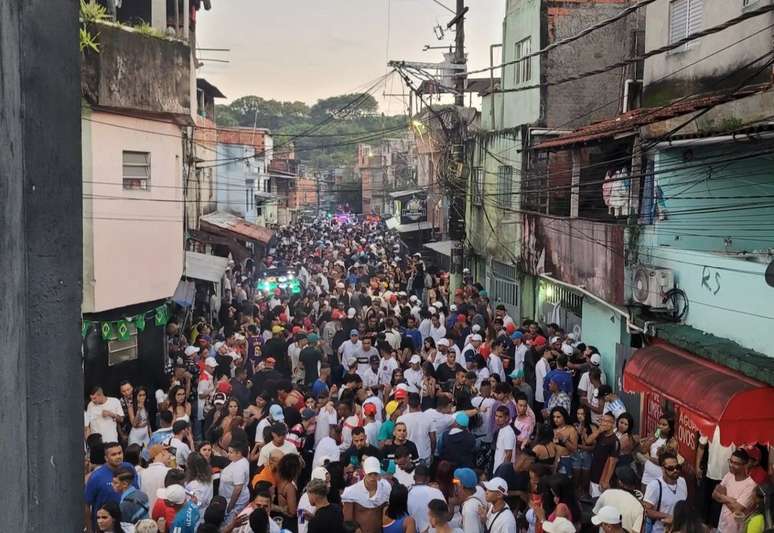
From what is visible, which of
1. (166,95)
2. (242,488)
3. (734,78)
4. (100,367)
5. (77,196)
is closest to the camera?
(77,196)

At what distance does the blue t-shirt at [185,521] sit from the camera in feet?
22.8

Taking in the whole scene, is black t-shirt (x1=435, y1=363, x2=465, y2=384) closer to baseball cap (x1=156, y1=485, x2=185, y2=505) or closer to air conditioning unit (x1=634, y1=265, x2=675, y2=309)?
air conditioning unit (x1=634, y1=265, x2=675, y2=309)

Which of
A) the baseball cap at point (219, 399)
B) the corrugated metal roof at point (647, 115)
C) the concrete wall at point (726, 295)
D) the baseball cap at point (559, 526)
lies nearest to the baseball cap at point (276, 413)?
the baseball cap at point (219, 399)

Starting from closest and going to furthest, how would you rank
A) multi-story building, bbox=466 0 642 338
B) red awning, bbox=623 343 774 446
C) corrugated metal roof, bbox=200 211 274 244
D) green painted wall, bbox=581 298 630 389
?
red awning, bbox=623 343 774 446 < green painted wall, bbox=581 298 630 389 < multi-story building, bbox=466 0 642 338 < corrugated metal roof, bbox=200 211 274 244

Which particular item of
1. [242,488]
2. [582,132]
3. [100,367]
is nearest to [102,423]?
[242,488]

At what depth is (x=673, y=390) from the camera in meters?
10.7

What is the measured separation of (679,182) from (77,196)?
1272 centimetres

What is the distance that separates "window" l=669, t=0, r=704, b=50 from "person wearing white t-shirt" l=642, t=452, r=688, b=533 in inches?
297

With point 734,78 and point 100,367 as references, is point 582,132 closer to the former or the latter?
point 734,78

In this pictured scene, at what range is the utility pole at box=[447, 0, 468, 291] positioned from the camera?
86.8ft

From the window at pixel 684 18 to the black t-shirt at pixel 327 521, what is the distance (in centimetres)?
960

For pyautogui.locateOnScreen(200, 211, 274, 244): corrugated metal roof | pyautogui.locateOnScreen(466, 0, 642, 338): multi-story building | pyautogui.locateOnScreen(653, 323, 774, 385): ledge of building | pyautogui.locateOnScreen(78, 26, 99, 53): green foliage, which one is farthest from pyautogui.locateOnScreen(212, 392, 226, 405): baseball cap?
pyautogui.locateOnScreen(200, 211, 274, 244): corrugated metal roof

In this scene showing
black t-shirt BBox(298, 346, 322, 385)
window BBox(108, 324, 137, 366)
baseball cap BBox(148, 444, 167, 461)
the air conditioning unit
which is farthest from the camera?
window BBox(108, 324, 137, 366)

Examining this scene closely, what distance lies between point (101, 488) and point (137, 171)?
10740 millimetres
